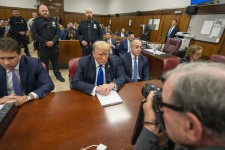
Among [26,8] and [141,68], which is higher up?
[26,8]

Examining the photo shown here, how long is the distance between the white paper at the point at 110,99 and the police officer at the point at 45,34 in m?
2.28

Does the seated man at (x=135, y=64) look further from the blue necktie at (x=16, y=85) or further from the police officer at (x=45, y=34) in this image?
the police officer at (x=45, y=34)

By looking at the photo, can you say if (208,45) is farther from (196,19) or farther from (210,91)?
(210,91)

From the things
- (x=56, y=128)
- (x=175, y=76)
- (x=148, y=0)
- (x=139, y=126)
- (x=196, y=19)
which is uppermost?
(x=148, y=0)

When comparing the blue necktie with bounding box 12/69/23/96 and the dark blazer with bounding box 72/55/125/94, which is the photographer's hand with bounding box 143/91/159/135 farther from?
the blue necktie with bounding box 12/69/23/96

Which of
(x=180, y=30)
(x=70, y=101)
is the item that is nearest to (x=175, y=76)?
(x=70, y=101)

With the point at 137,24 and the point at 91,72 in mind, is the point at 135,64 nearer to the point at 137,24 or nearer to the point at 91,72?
the point at 91,72

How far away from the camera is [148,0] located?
24.5 feet

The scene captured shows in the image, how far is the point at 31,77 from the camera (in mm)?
1537

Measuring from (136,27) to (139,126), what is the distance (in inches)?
335

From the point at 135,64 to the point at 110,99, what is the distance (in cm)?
125

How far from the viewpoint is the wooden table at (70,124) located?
88cm

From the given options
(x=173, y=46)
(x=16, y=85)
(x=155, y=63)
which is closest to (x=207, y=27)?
(x=173, y=46)

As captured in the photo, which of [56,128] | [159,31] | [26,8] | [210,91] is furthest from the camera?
[26,8]
